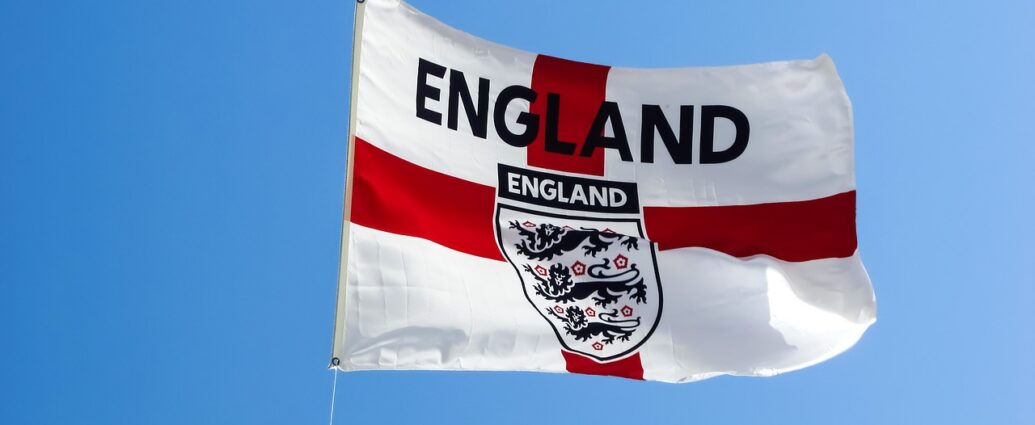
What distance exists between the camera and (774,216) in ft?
52.9

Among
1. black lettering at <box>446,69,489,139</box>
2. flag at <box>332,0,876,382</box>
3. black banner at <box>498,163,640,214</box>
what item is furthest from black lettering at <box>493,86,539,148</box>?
Answer: black banner at <box>498,163,640,214</box>

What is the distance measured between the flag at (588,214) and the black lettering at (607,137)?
20 millimetres

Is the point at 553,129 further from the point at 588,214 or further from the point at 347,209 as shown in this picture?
the point at 347,209

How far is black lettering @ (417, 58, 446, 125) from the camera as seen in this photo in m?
14.3

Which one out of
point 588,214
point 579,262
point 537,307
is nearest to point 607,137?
point 588,214

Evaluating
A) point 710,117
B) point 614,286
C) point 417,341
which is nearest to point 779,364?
point 614,286

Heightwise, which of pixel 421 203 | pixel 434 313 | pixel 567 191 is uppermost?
pixel 567 191

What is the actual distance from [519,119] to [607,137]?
1149mm

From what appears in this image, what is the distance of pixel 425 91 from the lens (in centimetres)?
1440

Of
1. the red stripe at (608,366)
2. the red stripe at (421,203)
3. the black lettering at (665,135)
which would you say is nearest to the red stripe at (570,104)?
the black lettering at (665,135)

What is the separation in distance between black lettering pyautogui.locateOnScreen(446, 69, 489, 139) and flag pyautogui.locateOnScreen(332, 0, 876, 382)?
21mm

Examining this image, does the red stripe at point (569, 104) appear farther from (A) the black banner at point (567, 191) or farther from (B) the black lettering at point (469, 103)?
(B) the black lettering at point (469, 103)

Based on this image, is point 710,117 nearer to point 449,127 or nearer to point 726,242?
point 726,242

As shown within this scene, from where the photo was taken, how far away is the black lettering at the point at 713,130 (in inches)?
638
